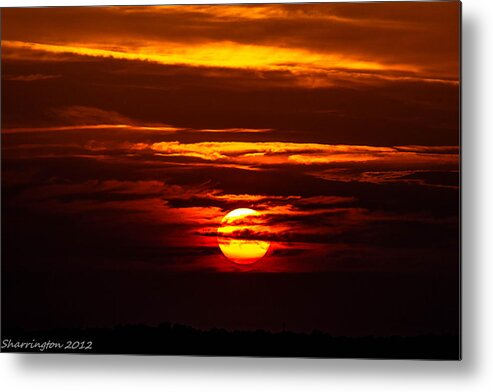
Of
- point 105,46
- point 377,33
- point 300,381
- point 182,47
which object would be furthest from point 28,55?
point 300,381

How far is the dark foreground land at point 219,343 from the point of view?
11.7 ft

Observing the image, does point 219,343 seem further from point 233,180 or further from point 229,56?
point 229,56

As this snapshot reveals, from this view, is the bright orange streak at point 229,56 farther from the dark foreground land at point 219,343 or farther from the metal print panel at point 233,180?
the dark foreground land at point 219,343

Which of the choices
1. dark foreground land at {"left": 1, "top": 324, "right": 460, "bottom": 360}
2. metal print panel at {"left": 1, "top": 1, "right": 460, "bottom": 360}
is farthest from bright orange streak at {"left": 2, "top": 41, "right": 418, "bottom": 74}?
dark foreground land at {"left": 1, "top": 324, "right": 460, "bottom": 360}

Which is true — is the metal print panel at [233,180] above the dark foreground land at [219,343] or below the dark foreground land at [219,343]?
above

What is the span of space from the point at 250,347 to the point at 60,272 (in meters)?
0.65

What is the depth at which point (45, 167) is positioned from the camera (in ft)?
12.1

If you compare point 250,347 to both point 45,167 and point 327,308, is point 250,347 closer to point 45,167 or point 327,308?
point 327,308

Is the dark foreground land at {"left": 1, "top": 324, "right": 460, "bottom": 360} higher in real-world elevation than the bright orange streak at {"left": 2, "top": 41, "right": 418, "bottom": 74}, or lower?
lower

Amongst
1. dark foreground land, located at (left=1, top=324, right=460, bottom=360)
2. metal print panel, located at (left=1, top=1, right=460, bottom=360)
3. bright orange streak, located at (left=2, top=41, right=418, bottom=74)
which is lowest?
dark foreground land, located at (left=1, top=324, right=460, bottom=360)

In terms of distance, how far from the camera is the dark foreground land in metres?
3.56

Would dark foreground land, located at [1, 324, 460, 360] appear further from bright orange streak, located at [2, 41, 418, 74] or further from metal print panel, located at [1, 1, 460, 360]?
bright orange streak, located at [2, 41, 418, 74]

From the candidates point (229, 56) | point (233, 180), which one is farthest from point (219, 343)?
point (229, 56)

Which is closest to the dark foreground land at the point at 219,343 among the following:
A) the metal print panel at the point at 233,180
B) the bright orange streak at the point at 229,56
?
the metal print panel at the point at 233,180
